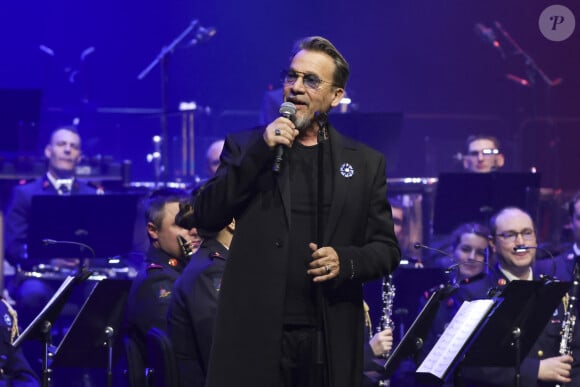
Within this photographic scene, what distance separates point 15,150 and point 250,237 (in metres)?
7.66

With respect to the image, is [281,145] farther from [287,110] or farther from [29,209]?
[29,209]

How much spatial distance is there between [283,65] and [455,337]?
9.80 metres

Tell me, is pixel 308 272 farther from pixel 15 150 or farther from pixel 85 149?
pixel 85 149

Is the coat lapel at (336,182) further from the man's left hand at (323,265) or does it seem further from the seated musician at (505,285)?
the seated musician at (505,285)

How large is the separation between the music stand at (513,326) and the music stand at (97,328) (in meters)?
1.77

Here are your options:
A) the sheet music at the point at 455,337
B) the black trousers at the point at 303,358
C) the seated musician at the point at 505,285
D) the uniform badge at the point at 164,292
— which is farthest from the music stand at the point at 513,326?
the black trousers at the point at 303,358

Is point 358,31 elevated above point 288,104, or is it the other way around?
point 358,31

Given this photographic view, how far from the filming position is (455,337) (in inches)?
255

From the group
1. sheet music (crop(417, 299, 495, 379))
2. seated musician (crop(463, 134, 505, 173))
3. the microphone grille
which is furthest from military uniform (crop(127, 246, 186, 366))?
seated musician (crop(463, 134, 505, 173))

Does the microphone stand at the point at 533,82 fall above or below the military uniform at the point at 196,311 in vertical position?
above

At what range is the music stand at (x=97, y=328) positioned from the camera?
6.51 meters

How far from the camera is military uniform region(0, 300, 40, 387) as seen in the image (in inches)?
268

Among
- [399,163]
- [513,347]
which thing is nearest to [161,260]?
[513,347]

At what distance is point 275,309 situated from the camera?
4305 millimetres
